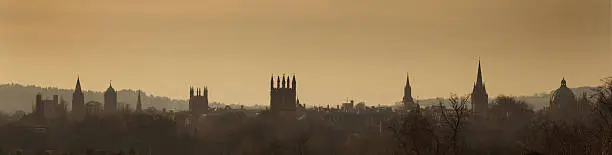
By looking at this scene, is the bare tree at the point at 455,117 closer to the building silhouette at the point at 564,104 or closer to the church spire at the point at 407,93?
the building silhouette at the point at 564,104

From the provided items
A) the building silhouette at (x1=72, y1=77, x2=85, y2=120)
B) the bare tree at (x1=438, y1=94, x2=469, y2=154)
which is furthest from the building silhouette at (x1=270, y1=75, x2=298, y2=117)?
the bare tree at (x1=438, y1=94, x2=469, y2=154)

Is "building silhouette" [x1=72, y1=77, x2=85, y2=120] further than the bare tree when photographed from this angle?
Yes

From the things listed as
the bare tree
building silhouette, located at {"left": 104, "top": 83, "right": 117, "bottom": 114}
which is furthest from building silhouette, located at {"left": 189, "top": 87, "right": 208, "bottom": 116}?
the bare tree

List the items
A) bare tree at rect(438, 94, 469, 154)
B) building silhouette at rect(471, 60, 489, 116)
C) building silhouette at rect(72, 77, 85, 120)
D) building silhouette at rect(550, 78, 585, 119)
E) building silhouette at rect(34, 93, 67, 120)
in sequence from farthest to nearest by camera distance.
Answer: building silhouette at rect(471, 60, 489, 116) < building silhouette at rect(72, 77, 85, 120) < building silhouette at rect(34, 93, 67, 120) < building silhouette at rect(550, 78, 585, 119) < bare tree at rect(438, 94, 469, 154)

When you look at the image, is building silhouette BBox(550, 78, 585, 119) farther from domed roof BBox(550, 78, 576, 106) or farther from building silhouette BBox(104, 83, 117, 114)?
building silhouette BBox(104, 83, 117, 114)

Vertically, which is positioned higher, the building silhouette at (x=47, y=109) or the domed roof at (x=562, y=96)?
the domed roof at (x=562, y=96)

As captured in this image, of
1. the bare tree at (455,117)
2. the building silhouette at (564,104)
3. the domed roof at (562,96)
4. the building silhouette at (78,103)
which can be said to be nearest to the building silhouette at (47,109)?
the building silhouette at (78,103)

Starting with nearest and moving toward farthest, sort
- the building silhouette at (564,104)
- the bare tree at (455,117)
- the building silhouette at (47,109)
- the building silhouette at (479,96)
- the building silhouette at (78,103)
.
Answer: the bare tree at (455,117)
the building silhouette at (564,104)
the building silhouette at (47,109)
the building silhouette at (78,103)
the building silhouette at (479,96)

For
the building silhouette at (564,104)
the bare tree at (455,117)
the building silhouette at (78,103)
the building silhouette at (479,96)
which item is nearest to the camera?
the bare tree at (455,117)

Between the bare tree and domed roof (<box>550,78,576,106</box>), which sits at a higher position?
domed roof (<box>550,78,576,106</box>)

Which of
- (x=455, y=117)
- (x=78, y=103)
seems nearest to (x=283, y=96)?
(x=78, y=103)

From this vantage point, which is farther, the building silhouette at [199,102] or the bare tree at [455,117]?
the building silhouette at [199,102]

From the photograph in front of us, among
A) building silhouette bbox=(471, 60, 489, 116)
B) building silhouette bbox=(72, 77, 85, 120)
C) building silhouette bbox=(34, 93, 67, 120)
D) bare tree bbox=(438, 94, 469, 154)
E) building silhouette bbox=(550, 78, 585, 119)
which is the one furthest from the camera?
building silhouette bbox=(471, 60, 489, 116)
